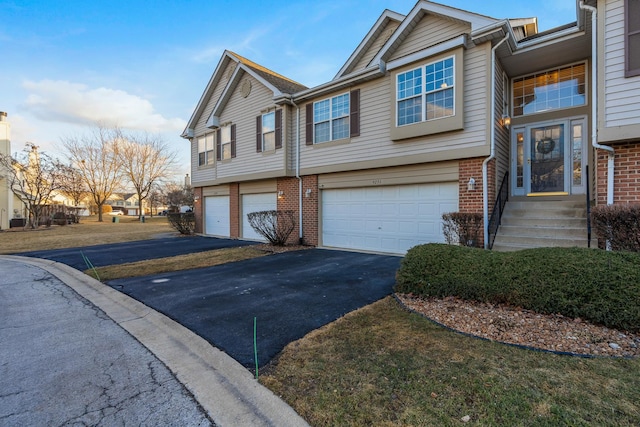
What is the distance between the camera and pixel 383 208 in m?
9.83

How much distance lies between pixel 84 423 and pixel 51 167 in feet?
88.8

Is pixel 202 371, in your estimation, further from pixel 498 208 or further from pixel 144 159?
pixel 144 159

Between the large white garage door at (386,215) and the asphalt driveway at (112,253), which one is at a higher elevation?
the large white garage door at (386,215)

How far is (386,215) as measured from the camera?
32.0 feet

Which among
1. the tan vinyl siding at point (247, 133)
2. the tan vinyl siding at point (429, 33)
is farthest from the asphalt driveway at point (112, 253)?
the tan vinyl siding at point (429, 33)

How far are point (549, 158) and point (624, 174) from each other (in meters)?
2.48

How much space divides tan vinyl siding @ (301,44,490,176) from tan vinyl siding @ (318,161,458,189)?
273 millimetres

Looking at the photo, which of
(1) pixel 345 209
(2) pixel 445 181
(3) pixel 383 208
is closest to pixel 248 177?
(1) pixel 345 209

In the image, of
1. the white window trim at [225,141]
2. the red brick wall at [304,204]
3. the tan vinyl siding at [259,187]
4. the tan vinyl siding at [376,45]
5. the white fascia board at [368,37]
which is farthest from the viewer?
the white window trim at [225,141]

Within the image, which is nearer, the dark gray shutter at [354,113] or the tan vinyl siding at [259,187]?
Answer: the dark gray shutter at [354,113]

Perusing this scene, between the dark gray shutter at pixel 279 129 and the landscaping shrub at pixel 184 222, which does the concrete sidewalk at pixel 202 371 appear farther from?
the landscaping shrub at pixel 184 222

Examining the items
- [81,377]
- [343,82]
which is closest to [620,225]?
[81,377]

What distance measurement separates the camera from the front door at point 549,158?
26.6 ft

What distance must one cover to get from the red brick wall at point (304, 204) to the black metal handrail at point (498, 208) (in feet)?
19.0
